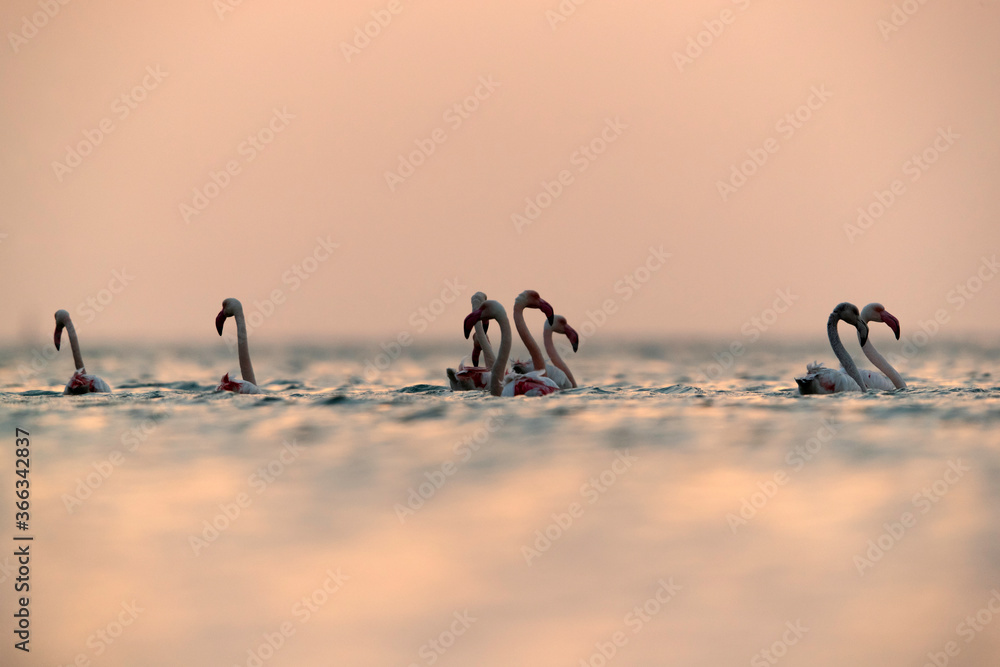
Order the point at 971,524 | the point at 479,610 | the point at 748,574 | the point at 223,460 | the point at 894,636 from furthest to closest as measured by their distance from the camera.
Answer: the point at 223,460 < the point at 971,524 < the point at 748,574 < the point at 479,610 < the point at 894,636

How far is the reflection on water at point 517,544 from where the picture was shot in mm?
4961

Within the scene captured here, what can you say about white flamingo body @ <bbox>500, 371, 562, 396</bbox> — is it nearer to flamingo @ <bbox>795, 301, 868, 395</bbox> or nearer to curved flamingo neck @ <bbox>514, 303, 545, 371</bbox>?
curved flamingo neck @ <bbox>514, 303, 545, 371</bbox>

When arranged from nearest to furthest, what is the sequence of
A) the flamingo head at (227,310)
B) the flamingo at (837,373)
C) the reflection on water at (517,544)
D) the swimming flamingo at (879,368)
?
1. the reflection on water at (517,544)
2. the flamingo at (837,373)
3. the swimming flamingo at (879,368)
4. the flamingo head at (227,310)

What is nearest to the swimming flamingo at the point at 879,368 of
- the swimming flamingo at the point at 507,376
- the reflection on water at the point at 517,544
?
the reflection on water at the point at 517,544

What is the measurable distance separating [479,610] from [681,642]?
3.49ft

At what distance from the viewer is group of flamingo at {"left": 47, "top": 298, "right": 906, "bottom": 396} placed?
1465cm

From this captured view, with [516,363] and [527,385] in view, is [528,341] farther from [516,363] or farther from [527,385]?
[527,385]

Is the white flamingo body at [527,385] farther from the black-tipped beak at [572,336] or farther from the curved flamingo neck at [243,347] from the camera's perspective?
the curved flamingo neck at [243,347]

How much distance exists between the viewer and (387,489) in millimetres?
8297

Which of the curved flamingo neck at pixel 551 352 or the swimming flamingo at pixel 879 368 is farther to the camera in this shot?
the curved flamingo neck at pixel 551 352

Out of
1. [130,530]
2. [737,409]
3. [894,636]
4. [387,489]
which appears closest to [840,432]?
[737,409]

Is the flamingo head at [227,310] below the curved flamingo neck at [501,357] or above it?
above

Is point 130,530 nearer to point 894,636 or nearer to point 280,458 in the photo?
point 280,458

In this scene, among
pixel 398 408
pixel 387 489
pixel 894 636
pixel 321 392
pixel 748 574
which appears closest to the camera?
pixel 894 636
